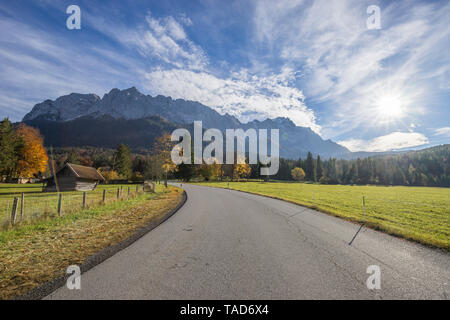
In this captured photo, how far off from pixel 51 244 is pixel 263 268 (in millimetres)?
6540

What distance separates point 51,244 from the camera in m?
6.01

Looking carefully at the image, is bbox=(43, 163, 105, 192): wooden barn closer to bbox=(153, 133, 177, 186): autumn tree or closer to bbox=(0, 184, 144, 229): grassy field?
bbox=(0, 184, 144, 229): grassy field

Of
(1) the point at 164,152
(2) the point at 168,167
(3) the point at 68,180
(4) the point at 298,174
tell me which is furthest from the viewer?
(4) the point at 298,174

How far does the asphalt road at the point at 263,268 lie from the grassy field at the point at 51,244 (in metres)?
0.94

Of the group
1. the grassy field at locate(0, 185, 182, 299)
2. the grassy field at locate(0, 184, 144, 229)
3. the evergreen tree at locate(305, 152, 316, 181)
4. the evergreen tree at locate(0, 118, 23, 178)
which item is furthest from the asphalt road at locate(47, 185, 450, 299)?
the evergreen tree at locate(305, 152, 316, 181)

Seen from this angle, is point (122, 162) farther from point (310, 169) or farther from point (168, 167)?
point (310, 169)

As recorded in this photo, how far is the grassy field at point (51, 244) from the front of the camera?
395cm

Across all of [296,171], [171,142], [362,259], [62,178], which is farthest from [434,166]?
[62,178]

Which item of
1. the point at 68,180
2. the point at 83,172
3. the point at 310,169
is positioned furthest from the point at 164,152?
the point at 310,169

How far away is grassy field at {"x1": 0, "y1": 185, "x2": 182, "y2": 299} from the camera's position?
3.95 m

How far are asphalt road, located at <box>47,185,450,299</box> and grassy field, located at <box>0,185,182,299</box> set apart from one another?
3.10 feet

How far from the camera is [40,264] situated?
181 inches
